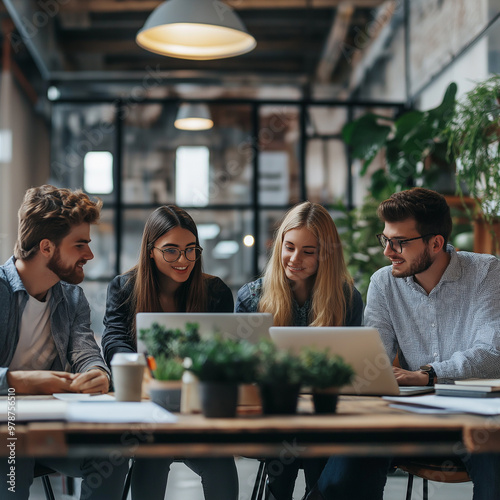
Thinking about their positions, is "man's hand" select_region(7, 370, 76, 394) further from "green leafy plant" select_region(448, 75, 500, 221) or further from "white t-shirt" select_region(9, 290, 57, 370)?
"green leafy plant" select_region(448, 75, 500, 221)

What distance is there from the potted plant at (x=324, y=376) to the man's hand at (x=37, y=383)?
0.72 metres

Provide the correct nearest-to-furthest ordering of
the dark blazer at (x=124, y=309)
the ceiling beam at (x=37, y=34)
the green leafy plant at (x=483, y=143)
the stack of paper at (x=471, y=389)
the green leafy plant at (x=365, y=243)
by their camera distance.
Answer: the stack of paper at (x=471, y=389) → the dark blazer at (x=124, y=309) → the green leafy plant at (x=483, y=143) → the green leafy plant at (x=365, y=243) → the ceiling beam at (x=37, y=34)

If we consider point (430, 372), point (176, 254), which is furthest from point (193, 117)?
point (430, 372)

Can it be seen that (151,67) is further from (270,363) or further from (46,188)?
(270,363)

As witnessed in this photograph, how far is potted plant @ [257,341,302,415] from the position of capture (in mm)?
1352

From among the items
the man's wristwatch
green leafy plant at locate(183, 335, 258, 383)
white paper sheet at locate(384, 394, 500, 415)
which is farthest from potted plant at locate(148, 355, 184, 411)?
the man's wristwatch

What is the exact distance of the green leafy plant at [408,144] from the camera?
395 centimetres

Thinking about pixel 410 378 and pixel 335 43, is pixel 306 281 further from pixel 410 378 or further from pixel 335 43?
pixel 335 43

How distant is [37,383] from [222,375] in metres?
0.66

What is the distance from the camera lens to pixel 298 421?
4.31 feet

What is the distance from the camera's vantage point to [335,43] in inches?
287

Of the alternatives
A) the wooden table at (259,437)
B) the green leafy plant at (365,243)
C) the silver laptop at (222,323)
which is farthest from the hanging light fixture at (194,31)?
the wooden table at (259,437)

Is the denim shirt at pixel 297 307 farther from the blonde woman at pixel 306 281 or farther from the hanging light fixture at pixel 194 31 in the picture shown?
the hanging light fixture at pixel 194 31

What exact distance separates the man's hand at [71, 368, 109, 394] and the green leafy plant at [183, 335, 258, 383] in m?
0.53
